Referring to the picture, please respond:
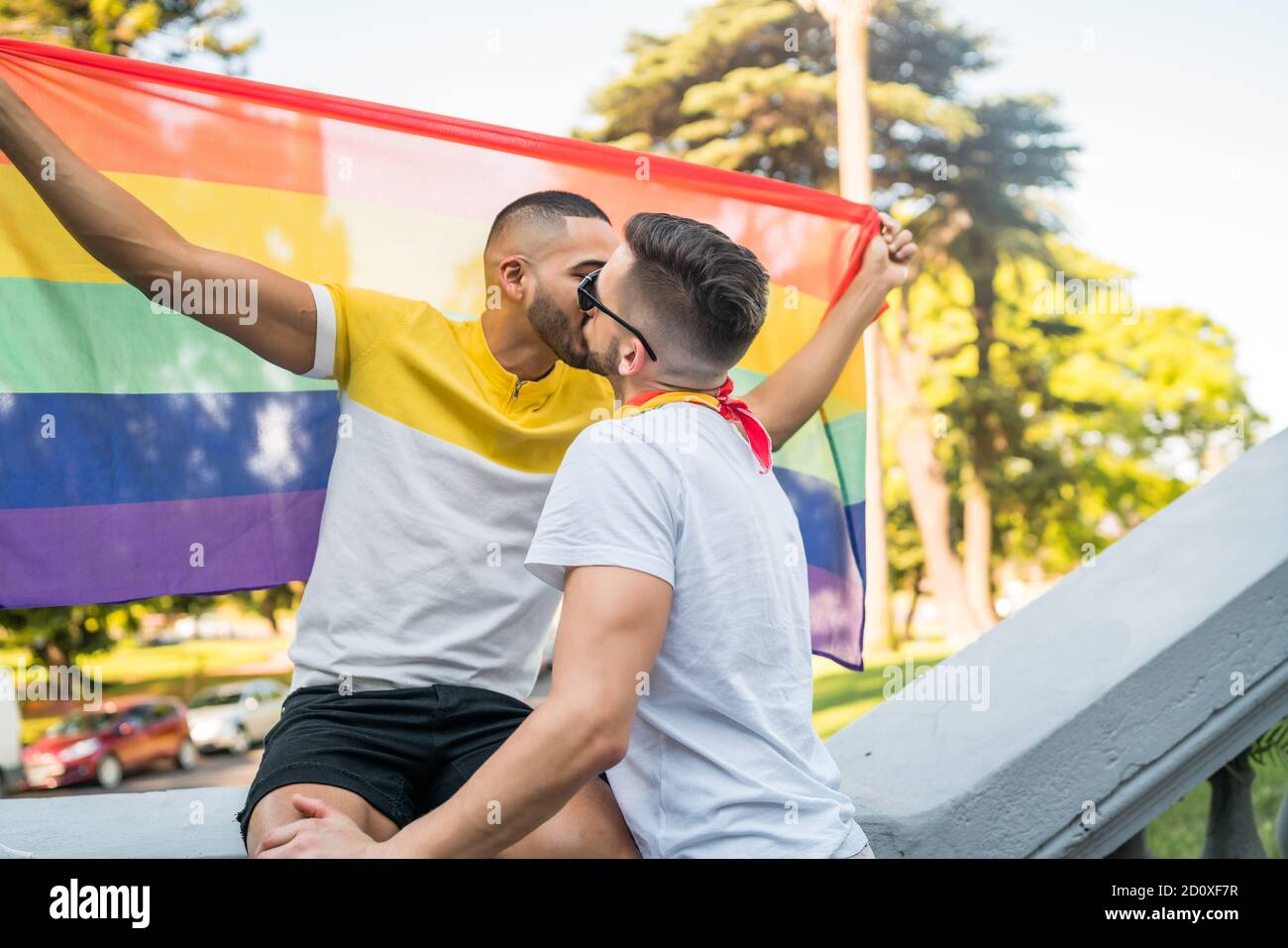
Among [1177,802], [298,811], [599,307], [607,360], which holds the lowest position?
[1177,802]

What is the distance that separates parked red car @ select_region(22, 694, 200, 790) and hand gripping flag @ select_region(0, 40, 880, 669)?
14.3m

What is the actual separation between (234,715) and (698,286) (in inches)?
828

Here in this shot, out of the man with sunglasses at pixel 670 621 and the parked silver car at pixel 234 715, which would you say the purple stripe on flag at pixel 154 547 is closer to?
the man with sunglasses at pixel 670 621

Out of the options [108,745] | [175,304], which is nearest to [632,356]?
[175,304]

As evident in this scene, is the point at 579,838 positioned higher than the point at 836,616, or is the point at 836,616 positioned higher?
the point at 836,616

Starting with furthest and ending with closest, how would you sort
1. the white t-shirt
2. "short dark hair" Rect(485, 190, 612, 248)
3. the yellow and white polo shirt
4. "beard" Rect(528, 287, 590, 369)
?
"short dark hair" Rect(485, 190, 612, 248)
"beard" Rect(528, 287, 590, 369)
the yellow and white polo shirt
the white t-shirt

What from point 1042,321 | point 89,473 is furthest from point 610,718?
point 1042,321

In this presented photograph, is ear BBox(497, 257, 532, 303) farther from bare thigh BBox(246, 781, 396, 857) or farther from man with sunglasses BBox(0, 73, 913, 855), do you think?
bare thigh BBox(246, 781, 396, 857)

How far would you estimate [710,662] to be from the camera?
2.04m

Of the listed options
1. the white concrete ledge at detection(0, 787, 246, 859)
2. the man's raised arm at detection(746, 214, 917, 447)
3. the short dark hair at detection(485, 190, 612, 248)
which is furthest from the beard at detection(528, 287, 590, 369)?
the white concrete ledge at detection(0, 787, 246, 859)

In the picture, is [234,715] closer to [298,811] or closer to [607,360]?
[298,811]

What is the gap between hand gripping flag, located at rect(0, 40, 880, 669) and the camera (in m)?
2.96
